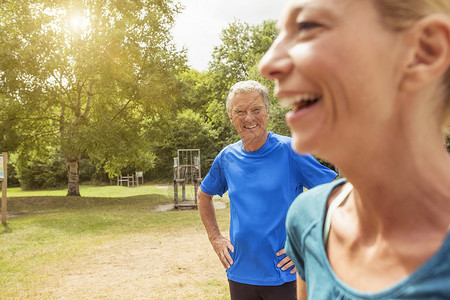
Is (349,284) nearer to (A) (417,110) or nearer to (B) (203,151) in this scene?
(A) (417,110)

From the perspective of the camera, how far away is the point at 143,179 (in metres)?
42.2

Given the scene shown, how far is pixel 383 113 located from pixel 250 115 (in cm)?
218

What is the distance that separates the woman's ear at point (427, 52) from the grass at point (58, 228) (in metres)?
7.12

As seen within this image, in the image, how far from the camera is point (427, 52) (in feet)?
2.16

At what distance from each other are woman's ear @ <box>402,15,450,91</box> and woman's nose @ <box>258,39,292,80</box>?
21 centimetres

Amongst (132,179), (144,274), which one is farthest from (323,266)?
(132,179)

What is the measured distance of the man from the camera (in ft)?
8.45

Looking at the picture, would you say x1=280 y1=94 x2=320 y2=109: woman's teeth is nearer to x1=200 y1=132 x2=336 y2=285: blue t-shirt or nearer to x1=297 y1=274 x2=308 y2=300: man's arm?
x1=297 y1=274 x2=308 y2=300: man's arm

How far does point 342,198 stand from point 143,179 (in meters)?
42.4

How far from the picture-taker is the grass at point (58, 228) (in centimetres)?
760

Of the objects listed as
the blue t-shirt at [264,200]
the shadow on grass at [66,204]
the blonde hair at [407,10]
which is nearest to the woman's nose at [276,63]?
the blonde hair at [407,10]

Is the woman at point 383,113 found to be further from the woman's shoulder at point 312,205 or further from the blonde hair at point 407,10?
the woman's shoulder at point 312,205

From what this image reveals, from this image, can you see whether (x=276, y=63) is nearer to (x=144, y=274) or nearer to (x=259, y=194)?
(x=259, y=194)

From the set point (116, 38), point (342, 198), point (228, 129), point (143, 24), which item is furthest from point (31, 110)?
point (228, 129)
